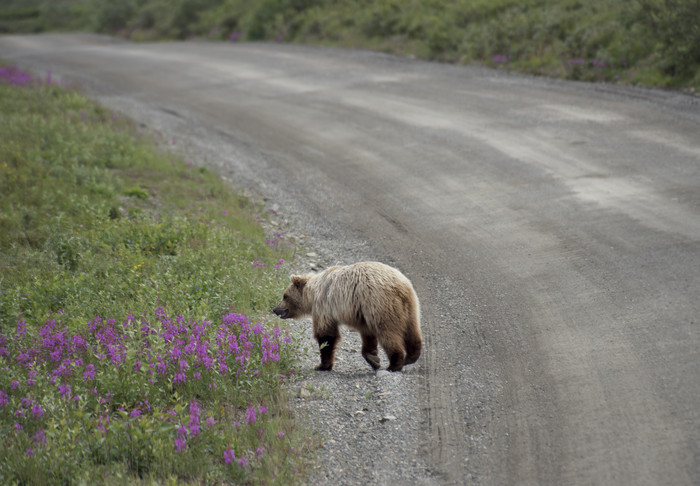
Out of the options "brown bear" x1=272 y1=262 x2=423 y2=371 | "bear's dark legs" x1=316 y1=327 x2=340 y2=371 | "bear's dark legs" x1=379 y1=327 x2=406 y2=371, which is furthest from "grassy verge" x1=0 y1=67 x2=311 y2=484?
"bear's dark legs" x1=379 y1=327 x2=406 y2=371

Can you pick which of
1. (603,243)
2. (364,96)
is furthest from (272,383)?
(364,96)

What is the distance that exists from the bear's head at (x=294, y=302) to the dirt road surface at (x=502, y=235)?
0.95 m

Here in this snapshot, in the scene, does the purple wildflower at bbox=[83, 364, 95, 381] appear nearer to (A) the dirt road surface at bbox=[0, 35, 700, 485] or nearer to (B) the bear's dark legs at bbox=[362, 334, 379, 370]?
(A) the dirt road surface at bbox=[0, 35, 700, 485]

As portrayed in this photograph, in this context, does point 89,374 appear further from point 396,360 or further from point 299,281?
point 396,360

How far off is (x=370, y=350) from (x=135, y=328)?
8.34 ft

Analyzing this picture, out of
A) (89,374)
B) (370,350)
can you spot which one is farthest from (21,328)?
(370,350)

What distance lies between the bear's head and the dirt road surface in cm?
Result: 95

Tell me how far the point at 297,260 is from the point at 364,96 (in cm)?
927

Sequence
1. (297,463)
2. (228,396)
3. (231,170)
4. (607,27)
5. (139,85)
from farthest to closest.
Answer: (139,85)
(607,27)
(231,170)
(228,396)
(297,463)

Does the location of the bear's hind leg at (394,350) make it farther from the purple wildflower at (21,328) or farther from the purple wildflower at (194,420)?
the purple wildflower at (21,328)

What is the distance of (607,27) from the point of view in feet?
56.2

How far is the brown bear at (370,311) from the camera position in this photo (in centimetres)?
644

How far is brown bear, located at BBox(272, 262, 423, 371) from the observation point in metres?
6.44

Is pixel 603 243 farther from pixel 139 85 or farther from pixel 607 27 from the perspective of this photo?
pixel 139 85
